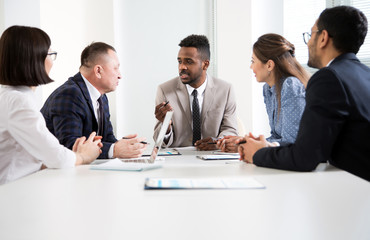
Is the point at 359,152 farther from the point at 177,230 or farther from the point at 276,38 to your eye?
the point at 276,38

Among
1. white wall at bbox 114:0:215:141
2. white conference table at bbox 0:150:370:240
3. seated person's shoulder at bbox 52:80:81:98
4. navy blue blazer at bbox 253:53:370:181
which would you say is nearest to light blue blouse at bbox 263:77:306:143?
navy blue blazer at bbox 253:53:370:181

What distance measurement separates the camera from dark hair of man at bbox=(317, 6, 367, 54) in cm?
169

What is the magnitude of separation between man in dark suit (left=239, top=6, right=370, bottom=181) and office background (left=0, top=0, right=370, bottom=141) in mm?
2666

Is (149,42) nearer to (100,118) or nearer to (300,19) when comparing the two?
(300,19)

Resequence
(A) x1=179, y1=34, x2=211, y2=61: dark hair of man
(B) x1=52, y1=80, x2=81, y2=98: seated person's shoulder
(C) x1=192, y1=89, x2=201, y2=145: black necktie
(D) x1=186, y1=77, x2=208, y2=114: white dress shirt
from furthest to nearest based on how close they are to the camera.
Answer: (A) x1=179, y1=34, x2=211, y2=61: dark hair of man
(D) x1=186, y1=77, x2=208, y2=114: white dress shirt
(C) x1=192, y1=89, x2=201, y2=145: black necktie
(B) x1=52, y1=80, x2=81, y2=98: seated person's shoulder

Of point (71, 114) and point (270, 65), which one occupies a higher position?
point (270, 65)

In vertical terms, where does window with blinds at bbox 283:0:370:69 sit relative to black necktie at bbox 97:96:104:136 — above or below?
above

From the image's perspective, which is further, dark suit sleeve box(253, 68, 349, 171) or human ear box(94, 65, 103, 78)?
human ear box(94, 65, 103, 78)

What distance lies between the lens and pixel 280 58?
8.68 ft

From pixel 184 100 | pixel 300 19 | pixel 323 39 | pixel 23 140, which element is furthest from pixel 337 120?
pixel 300 19

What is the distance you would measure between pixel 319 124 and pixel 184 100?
1893mm

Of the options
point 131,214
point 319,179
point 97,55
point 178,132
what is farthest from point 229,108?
point 131,214

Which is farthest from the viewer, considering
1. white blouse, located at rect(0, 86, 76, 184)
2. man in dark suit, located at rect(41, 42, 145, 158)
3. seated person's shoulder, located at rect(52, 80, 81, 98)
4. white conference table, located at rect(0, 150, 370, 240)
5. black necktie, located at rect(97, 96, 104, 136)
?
black necktie, located at rect(97, 96, 104, 136)

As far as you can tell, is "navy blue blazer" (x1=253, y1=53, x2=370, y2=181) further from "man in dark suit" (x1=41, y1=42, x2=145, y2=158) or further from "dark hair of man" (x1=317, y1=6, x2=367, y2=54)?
"man in dark suit" (x1=41, y1=42, x2=145, y2=158)
